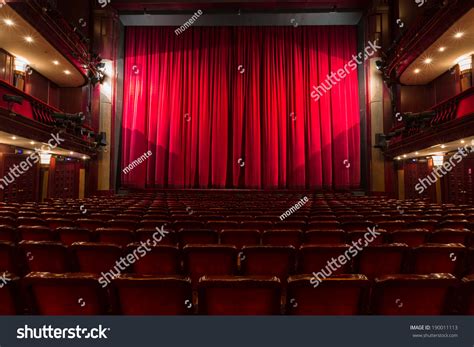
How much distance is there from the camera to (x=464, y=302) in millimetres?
1372

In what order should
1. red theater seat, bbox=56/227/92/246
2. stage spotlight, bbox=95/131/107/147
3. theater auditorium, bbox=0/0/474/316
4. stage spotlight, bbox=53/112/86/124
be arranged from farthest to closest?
1. stage spotlight, bbox=95/131/107/147
2. stage spotlight, bbox=53/112/86/124
3. theater auditorium, bbox=0/0/474/316
4. red theater seat, bbox=56/227/92/246

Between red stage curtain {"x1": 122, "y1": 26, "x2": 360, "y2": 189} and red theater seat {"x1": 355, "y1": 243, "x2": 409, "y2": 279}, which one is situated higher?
red stage curtain {"x1": 122, "y1": 26, "x2": 360, "y2": 189}

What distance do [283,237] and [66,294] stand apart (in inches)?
68.6

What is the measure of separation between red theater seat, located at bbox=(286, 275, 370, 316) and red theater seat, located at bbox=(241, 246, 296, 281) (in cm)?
61

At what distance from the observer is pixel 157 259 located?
7.13 feet

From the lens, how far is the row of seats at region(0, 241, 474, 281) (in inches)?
81.7

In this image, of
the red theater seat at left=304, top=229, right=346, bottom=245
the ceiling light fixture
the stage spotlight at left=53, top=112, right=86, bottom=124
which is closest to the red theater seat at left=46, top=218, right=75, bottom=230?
the red theater seat at left=304, top=229, right=346, bottom=245

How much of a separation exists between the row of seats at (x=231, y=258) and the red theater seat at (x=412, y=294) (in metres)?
0.67

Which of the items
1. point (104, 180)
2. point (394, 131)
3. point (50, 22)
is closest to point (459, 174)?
point (394, 131)

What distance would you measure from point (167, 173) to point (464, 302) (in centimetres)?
1138

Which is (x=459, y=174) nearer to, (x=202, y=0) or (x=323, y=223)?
(x=323, y=223)

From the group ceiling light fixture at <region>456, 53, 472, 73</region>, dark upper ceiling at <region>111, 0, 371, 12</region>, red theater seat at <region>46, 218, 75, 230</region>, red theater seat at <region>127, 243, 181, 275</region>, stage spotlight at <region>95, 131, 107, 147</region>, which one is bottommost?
red theater seat at <region>127, 243, 181, 275</region>

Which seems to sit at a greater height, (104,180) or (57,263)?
(104,180)

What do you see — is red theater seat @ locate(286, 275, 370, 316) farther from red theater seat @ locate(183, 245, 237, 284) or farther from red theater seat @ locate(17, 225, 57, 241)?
red theater seat @ locate(17, 225, 57, 241)
